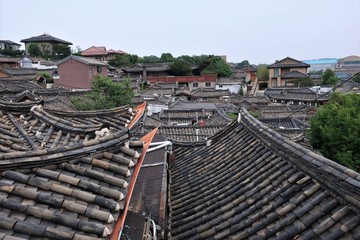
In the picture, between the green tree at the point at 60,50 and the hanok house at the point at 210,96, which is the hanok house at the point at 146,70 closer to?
the green tree at the point at 60,50

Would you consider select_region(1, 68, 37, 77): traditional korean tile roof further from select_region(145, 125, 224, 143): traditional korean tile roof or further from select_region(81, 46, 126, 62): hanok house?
select_region(145, 125, 224, 143): traditional korean tile roof

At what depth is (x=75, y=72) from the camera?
4659 centimetres

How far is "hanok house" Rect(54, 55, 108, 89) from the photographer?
46.0m

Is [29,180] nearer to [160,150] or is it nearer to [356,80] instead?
[160,150]

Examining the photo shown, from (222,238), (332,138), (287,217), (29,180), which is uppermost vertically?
(29,180)

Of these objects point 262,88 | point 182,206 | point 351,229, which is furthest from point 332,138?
point 262,88

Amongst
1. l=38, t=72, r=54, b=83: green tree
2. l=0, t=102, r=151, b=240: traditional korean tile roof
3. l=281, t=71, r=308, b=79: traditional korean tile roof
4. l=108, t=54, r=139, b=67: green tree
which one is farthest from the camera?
l=108, t=54, r=139, b=67: green tree

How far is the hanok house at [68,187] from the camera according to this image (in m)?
2.73

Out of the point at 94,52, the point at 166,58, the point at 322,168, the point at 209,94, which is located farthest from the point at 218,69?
the point at 322,168

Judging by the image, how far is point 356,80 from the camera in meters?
66.2

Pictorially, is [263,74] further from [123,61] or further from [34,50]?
[34,50]

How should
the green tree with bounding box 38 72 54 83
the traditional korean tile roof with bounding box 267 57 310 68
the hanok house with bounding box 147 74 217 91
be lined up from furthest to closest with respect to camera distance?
the traditional korean tile roof with bounding box 267 57 310 68 < the hanok house with bounding box 147 74 217 91 < the green tree with bounding box 38 72 54 83

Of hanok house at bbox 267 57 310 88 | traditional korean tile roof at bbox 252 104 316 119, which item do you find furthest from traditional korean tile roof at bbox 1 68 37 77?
hanok house at bbox 267 57 310 88

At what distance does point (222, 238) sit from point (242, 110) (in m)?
4.36
